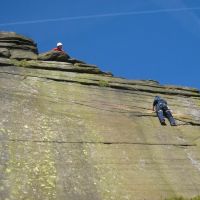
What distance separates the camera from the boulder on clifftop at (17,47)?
95.7 feet

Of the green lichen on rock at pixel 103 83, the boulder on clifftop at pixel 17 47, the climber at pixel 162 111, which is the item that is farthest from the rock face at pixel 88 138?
the boulder on clifftop at pixel 17 47

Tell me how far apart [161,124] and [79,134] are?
5.29 meters

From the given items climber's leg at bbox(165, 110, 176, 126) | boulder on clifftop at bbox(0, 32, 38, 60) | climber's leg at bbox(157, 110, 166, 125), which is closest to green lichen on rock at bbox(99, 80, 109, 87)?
climber's leg at bbox(157, 110, 166, 125)

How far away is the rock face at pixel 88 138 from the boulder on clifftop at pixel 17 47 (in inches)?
48.2

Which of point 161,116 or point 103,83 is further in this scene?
point 103,83

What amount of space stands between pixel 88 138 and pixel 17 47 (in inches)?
460

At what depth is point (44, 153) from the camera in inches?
758

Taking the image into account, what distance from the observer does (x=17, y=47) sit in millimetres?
30672

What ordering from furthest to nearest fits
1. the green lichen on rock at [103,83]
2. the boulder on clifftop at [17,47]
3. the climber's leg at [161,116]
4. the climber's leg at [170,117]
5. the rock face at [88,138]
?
the boulder on clifftop at [17,47] < the green lichen on rock at [103,83] < the climber's leg at [170,117] < the climber's leg at [161,116] < the rock face at [88,138]

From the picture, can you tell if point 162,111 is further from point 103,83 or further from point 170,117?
point 103,83

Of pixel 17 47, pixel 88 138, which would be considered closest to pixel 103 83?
pixel 17 47

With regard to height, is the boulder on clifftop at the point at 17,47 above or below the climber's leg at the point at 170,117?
above

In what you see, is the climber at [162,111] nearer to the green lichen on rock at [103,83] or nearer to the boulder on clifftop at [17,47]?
the green lichen on rock at [103,83]

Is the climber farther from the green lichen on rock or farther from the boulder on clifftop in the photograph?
the boulder on clifftop
